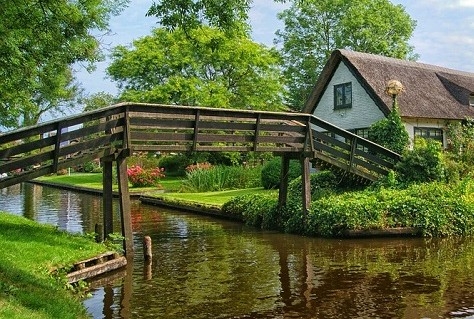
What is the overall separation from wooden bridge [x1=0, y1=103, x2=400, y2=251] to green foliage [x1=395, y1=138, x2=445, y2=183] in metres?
0.52

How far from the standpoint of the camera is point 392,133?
76.3ft

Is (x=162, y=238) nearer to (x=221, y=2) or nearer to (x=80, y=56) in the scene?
(x=80, y=56)

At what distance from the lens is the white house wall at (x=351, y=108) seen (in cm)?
2973

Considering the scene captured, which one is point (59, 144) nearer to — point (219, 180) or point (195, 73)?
point (219, 180)

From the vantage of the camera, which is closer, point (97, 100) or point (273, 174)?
point (273, 174)

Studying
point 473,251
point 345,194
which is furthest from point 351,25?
point 473,251

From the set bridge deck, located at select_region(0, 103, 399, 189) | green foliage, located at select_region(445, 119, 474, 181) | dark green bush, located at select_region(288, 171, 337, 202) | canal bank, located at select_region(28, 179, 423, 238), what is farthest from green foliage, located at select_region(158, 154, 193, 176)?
bridge deck, located at select_region(0, 103, 399, 189)

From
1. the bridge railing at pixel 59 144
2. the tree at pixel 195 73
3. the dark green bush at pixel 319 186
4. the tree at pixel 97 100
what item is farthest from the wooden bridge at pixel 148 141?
the tree at pixel 97 100

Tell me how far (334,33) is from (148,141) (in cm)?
4469

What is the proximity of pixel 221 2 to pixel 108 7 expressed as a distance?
9.07 m

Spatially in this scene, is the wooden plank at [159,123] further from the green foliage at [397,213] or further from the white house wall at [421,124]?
the white house wall at [421,124]

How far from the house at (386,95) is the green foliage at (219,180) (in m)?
6.01

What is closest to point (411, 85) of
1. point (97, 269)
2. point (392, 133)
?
point (392, 133)

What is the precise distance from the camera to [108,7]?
17453 mm
